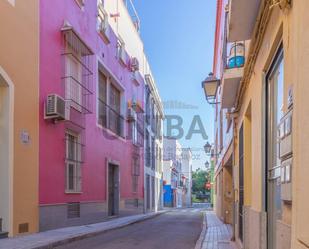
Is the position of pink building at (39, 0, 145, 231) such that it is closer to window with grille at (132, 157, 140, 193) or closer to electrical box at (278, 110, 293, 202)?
window with grille at (132, 157, 140, 193)

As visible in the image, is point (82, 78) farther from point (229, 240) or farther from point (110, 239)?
point (229, 240)

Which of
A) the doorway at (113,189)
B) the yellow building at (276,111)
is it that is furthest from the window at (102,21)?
the yellow building at (276,111)

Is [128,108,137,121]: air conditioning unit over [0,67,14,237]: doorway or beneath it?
over

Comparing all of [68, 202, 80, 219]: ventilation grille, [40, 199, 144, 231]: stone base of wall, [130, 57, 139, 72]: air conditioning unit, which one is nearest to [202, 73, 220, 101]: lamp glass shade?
[40, 199, 144, 231]: stone base of wall

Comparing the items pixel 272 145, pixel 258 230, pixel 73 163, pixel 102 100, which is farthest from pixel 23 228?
pixel 102 100

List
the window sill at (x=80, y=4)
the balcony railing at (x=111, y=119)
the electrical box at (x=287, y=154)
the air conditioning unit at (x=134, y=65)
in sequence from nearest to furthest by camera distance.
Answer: the electrical box at (x=287, y=154), the window sill at (x=80, y=4), the balcony railing at (x=111, y=119), the air conditioning unit at (x=134, y=65)

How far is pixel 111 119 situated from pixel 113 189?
3283mm

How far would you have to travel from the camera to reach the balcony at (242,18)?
5484mm

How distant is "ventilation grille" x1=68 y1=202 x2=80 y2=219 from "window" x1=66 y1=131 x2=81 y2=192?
0.46 m

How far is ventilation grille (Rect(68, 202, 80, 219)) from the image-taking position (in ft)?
42.2

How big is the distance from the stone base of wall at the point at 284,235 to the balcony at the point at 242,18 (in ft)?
9.96

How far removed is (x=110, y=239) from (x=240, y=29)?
696 cm

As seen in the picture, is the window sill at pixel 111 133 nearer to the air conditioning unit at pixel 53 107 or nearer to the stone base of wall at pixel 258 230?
the air conditioning unit at pixel 53 107

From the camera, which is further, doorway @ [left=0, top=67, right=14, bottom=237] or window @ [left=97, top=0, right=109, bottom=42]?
window @ [left=97, top=0, right=109, bottom=42]
